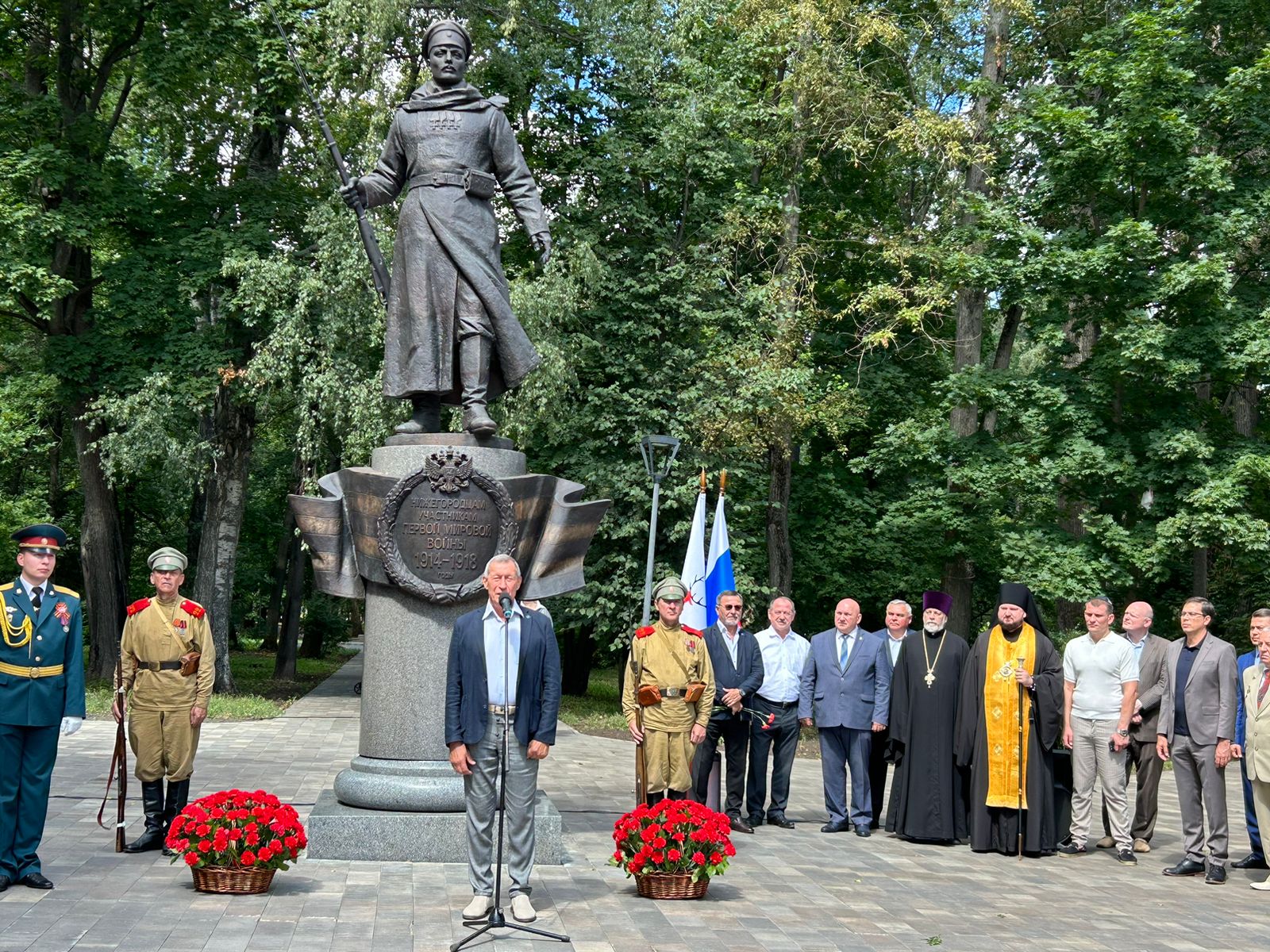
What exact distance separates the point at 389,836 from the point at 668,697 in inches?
85.2

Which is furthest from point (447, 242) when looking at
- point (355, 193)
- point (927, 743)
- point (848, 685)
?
point (927, 743)

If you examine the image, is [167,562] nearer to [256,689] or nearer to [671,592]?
[671,592]

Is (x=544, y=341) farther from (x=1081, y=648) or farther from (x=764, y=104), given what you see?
(x=1081, y=648)

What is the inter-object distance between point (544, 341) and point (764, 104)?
6.06m

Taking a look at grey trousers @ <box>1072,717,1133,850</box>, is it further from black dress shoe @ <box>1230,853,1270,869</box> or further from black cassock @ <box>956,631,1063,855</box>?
black dress shoe @ <box>1230,853,1270,869</box>

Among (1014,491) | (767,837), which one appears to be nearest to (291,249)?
(1014,491)

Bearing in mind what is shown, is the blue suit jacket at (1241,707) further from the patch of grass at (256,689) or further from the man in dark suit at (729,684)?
the patch of grass at (256,689)

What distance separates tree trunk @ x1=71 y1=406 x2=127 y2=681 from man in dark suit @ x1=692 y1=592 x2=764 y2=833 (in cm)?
1516

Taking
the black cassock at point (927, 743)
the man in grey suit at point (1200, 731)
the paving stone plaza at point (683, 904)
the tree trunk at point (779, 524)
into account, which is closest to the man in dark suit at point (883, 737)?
the black cassock at point (927, 743)

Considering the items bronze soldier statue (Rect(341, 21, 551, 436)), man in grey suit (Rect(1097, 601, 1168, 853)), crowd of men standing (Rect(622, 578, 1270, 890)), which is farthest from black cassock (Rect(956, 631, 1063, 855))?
bronze soldier statue (Rect(341, 21, 551, 436))

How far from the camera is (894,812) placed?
1105 centimetres

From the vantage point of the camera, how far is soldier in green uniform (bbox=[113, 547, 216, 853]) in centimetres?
871

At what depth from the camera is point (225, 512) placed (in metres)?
23.1

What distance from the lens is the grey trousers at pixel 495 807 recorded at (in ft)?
22.7
